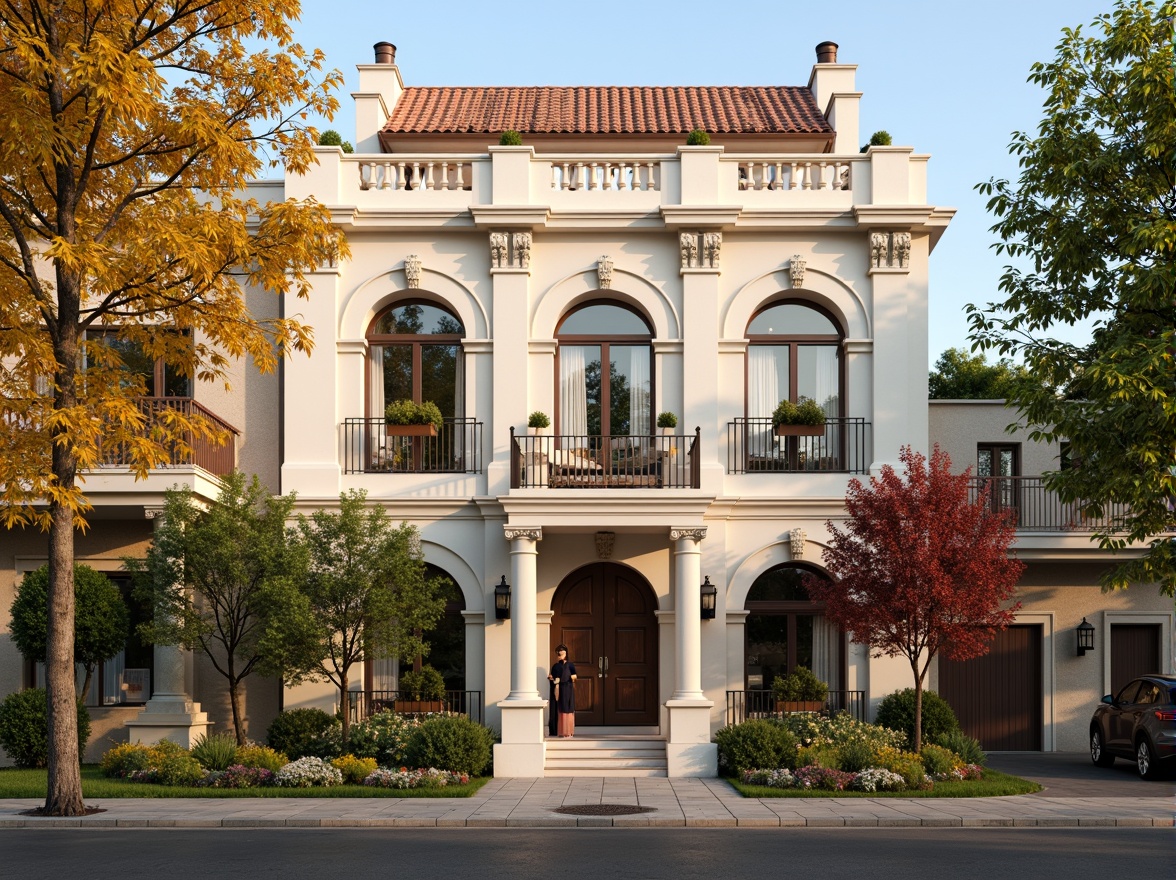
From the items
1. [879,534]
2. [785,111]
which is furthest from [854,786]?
[785,111]

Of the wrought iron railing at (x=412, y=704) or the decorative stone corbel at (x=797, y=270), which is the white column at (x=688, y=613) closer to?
the wrought iron railing at (x=412, y=704)

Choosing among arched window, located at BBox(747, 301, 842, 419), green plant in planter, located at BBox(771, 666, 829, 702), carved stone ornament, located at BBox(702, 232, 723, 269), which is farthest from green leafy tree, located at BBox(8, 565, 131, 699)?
carved stone ornament, located at BBox(702, 232, 723, 269)

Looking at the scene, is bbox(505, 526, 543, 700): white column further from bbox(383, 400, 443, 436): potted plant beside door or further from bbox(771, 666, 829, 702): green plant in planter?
bbox(771, 666, 829, 702): green plant in planter

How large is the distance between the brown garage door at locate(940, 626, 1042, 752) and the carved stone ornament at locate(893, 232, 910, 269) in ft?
24.2

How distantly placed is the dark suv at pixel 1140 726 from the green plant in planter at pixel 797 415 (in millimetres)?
6809

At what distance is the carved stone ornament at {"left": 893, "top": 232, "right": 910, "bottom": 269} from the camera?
22984mm

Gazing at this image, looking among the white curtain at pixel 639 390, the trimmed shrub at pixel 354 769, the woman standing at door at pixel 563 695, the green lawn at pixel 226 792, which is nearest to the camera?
the green lawn at pixel 226 792

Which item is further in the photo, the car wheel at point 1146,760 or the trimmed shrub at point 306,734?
the trimmed shrub at point 306,734

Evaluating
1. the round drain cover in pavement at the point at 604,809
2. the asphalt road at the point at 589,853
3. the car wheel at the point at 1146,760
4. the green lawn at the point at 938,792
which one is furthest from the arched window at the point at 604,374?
the asphalt road at the point at 589,853

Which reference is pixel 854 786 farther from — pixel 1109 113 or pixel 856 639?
pixel 1109 113

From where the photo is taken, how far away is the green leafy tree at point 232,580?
1970 cm

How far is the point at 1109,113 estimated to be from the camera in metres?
18.2

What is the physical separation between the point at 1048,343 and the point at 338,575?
11.3 m

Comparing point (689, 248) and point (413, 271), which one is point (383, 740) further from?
point (689, 248)
